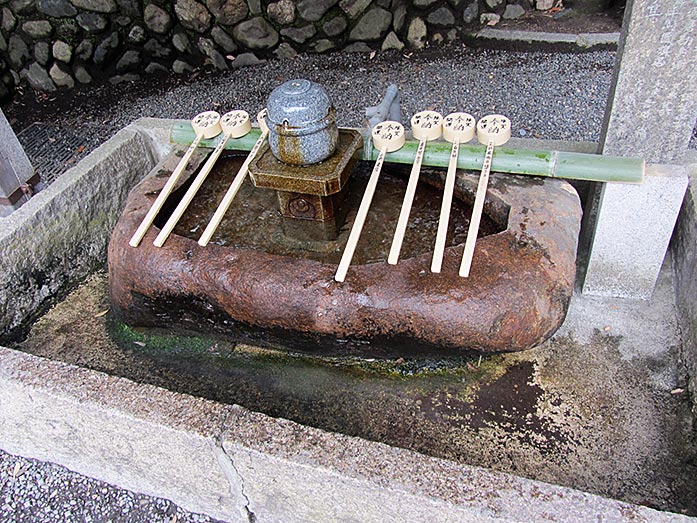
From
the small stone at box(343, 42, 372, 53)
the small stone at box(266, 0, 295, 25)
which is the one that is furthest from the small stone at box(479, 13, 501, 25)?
the small stone at box(266, 0, 295, 25)

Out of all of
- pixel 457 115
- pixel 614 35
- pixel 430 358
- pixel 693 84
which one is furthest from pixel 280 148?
pixel 614 35

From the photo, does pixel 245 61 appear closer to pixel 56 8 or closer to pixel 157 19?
pixel 157 19

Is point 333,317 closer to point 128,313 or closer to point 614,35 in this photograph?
point 128,313

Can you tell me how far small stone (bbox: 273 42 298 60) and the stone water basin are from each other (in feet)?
12.4

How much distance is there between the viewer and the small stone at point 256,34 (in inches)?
223

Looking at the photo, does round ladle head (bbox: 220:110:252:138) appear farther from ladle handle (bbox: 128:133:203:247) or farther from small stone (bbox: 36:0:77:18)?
small stone (bbox: 36:0:77:18)

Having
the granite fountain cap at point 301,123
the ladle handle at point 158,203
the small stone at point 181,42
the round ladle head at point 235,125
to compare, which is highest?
the granite fountain cap at point 301,123

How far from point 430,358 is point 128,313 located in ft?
4.27

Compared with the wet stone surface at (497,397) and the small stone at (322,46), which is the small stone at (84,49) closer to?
the small stone at (322,46)

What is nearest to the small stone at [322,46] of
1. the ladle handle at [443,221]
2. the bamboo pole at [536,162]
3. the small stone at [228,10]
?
the small stone at [228,10]

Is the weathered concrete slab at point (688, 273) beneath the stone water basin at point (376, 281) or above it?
beneath

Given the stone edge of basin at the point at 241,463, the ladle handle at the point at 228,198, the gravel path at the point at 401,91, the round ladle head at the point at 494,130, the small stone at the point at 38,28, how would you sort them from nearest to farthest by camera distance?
the stone edge of basin at the point at 241,463 < the ladle handle at the point at 228,198 < the round ladle head at the point at 494,130 < the gravel path at the point at 401,91 < the small stone at the point at 38,28

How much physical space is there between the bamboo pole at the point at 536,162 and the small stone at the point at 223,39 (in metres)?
4.09

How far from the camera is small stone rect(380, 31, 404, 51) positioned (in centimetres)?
571
